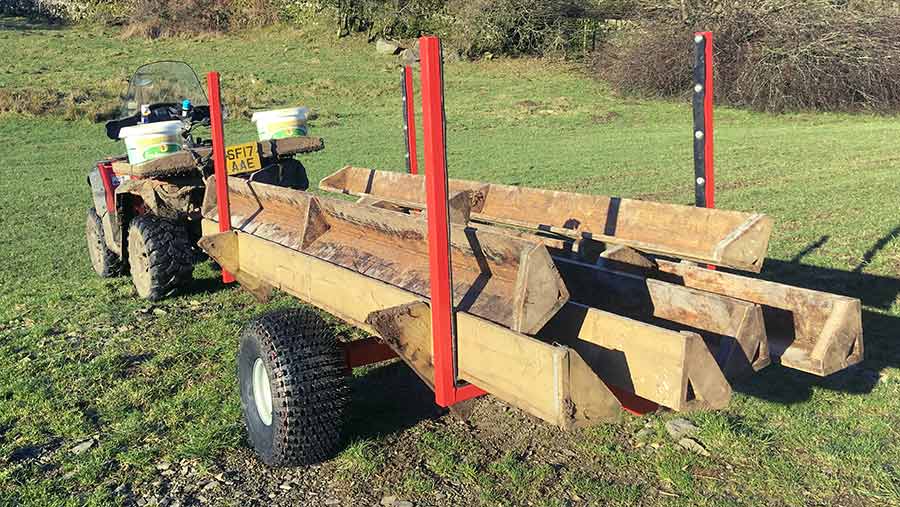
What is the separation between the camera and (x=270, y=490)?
3.64 m

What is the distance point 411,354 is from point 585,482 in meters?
0.97

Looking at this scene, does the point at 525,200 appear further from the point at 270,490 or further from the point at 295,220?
the point at 270,490

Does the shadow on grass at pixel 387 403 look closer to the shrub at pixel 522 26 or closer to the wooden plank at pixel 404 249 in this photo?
the wooden plank at pixel 404 249

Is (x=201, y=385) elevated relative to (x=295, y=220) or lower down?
lower down

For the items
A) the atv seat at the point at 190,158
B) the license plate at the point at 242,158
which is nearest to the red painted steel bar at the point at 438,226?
the license plate at the point at 242,158

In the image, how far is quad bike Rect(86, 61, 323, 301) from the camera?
6.26 m

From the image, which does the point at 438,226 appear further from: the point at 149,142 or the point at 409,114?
the point at 149,142

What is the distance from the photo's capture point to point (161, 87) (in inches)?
281

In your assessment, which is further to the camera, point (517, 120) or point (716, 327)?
point (517, 120)

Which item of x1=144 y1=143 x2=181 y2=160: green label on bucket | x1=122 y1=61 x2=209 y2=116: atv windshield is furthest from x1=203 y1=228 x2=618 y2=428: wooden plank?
x1=122 y1=61 x2=209 y2=116: atv windshield

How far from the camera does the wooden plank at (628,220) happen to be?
3809 millimetres

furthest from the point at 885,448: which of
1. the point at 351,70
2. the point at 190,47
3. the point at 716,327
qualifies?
the point at 190,47

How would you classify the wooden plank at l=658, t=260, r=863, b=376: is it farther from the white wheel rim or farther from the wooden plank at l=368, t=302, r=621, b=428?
the white wheel rim

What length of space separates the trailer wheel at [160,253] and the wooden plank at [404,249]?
0.63 meters
